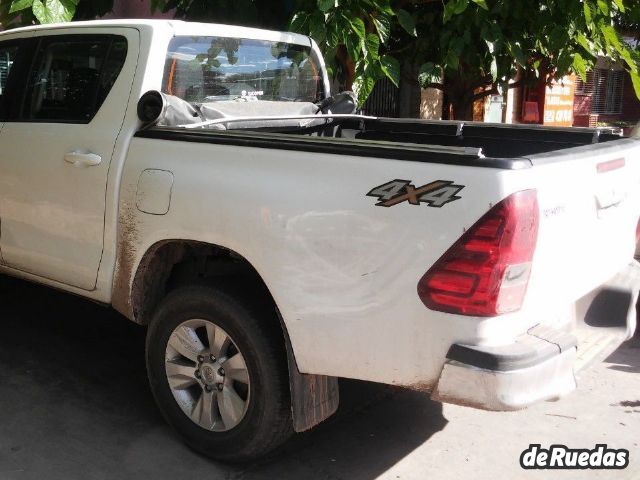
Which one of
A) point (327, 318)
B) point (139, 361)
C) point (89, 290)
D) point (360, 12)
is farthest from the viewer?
point (360, 12)

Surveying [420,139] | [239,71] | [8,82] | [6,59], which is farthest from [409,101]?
[8,82]

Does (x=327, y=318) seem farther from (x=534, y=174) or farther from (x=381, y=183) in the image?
(x=534, y=174)

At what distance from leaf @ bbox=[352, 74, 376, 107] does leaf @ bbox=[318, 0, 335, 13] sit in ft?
2.22

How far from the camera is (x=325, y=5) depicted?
495cm

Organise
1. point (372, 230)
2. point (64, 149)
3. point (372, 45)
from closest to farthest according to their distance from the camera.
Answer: point (372, 230) < point (64, 149) < point (372, 45)

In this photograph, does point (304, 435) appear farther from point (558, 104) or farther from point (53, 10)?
point (558, 104)

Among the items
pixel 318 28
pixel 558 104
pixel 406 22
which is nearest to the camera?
pixel 318 28

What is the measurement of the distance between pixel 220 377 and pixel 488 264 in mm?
1371

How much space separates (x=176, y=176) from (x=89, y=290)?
93cm

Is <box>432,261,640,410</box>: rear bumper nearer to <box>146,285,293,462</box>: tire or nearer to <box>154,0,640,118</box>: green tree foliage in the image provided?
<box>146,285,293,462</box>: tire

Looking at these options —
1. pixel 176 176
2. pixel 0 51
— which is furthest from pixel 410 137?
pixel 0 51

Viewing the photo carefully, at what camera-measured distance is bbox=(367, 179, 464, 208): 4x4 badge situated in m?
2.49

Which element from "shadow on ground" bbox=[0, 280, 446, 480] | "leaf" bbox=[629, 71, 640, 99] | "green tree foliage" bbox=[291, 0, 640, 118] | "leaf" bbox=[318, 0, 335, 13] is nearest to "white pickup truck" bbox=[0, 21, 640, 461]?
"shadow on ground" bbox=[0, 280, 446, 480]

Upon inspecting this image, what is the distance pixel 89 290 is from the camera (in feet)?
12.3
